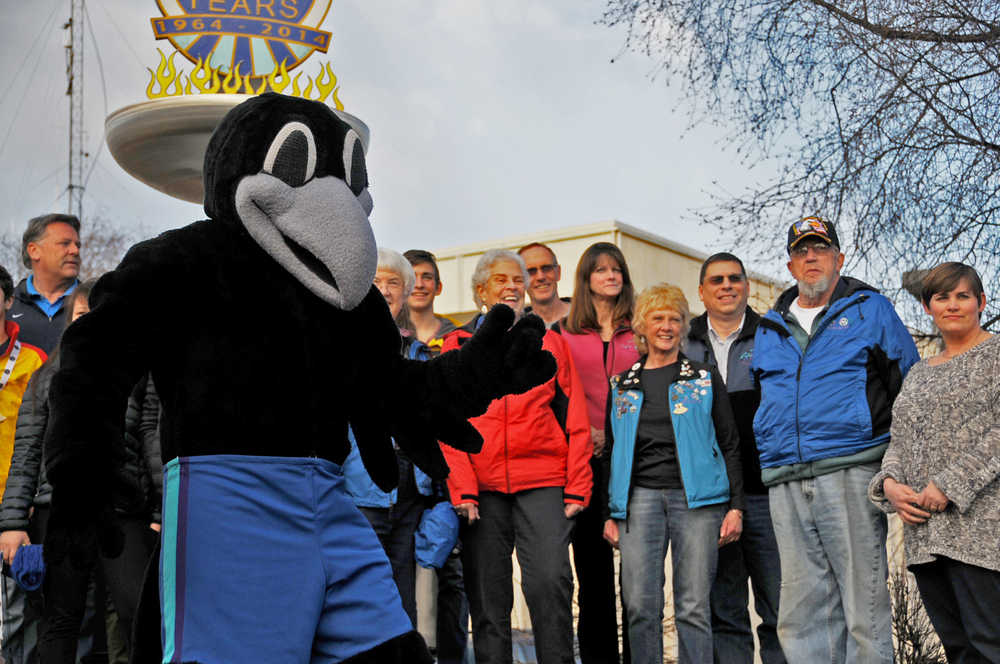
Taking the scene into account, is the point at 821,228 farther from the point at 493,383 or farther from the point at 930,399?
the point at 493,383

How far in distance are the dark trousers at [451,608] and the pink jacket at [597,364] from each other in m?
1.11

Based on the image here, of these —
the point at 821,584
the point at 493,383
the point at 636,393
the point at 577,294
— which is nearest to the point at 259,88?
the point at 577,294

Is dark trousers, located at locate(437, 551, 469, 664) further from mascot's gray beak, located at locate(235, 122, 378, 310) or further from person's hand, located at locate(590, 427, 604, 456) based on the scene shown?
mascot's gray beak, located at locate(235, 122, 378, 310)

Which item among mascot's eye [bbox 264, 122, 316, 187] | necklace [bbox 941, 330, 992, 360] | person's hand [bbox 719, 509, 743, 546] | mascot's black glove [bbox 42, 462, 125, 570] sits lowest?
person's hand [bbox 719, 509, 743, 546]

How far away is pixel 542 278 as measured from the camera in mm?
6246

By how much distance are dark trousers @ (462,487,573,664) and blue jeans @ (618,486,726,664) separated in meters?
0.33

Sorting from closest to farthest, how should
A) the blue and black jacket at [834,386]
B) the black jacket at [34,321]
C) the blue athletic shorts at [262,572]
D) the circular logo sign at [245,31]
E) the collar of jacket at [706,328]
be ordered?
the blue athletic shorts at [262,572] → the blue and black jacket at [834,386] → the collar of jacket at [706,328] → the black jacket at [34,321] → the circular logo sign at [245,31]

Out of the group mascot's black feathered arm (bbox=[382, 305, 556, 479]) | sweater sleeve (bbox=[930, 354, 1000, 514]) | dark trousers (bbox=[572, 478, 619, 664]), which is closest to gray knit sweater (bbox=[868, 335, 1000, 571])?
sweater sleeve (bbox=[930, 354, 1000, 514])

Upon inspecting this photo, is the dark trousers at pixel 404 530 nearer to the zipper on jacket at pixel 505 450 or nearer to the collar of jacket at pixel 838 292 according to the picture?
the zipper on jacket at pixel 505 450


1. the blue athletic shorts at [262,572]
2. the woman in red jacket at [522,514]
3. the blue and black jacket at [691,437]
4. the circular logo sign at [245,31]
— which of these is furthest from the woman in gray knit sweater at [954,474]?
the circular logo sign at [245,31]

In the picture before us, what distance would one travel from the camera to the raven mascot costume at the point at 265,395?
2.53m

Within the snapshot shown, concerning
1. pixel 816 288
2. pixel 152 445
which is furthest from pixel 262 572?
pixel 816 288

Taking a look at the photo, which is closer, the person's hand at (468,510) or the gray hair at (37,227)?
the person's hand at (468,510)

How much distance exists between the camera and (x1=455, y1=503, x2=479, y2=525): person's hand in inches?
206
